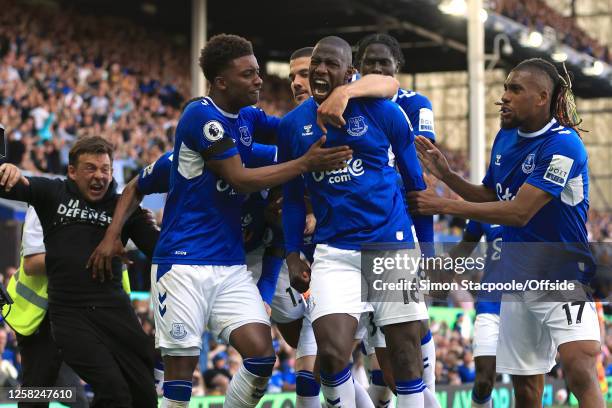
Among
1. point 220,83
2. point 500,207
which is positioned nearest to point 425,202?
point 500,207

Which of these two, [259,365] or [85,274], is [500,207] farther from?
[85,274]

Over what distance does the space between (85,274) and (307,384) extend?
1.70m

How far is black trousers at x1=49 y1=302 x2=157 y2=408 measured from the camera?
7086 mm

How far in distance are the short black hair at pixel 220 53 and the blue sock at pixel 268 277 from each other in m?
1.58

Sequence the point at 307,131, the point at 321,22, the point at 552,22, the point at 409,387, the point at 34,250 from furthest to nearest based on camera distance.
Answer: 1. the point at 552,22
2. the point at 321,22
3. the point at 34,250
4. the point at 307,131
5. the point at 409,387

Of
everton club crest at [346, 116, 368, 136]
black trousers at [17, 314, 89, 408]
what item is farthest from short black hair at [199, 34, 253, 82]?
black trousers at [17, 314, 89, 408]

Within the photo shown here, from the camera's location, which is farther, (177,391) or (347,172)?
(177,391)

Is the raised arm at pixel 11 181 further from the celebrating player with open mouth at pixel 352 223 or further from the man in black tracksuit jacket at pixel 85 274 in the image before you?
the celebrating player with open mouth at pixel 352 223

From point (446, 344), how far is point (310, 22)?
1508 centimetres

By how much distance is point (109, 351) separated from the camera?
7.29 m

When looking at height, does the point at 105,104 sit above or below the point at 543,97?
above

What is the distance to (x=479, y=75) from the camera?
2308 cm

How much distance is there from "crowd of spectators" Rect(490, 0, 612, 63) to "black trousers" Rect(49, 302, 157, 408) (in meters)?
23.8

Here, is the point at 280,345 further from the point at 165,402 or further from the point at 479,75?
the point at 479,75
